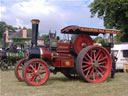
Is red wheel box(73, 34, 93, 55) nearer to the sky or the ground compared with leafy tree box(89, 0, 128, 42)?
nearer to the ground

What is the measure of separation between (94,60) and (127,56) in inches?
186

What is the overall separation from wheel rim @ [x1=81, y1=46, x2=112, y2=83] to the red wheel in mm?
364

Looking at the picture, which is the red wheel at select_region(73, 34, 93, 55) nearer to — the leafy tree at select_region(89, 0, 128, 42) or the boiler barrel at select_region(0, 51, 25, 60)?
the boiler barrel at select_region(0, 51, 25, 60)

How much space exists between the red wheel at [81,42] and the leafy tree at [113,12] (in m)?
12.2

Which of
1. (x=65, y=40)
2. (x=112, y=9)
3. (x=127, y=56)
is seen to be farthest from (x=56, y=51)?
(x=112, y=9)

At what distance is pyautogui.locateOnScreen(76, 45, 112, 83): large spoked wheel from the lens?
6.87m

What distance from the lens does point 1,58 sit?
41.1ft

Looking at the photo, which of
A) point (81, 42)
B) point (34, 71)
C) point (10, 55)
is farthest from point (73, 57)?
point (10, 55)

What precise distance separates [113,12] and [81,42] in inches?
507

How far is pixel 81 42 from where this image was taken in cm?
744

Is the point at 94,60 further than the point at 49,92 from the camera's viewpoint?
Yes

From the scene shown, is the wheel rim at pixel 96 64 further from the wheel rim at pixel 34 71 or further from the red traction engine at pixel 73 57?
the wheel rim at pixel 34 71

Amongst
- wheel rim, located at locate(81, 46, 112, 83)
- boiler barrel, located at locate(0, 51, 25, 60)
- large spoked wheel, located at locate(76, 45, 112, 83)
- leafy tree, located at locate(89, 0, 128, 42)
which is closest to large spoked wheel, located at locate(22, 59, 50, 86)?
large spoked wheel, located at locate(76, 45, 112, 83)

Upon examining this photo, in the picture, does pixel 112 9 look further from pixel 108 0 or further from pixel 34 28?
pixel 34 28
